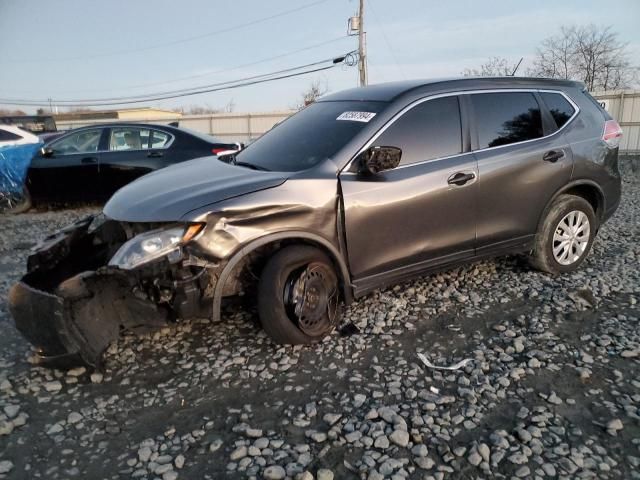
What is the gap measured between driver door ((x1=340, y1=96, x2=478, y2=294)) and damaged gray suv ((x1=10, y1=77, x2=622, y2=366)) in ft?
0.04

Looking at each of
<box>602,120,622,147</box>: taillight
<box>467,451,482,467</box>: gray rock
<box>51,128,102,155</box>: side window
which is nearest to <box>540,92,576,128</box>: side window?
<box>602,120,622,147</box>: taillight

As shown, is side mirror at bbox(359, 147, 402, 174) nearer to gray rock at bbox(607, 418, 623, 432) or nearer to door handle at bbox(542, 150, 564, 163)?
door handle at bbox(542, 150, 564, 163)

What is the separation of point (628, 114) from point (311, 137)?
1698cm

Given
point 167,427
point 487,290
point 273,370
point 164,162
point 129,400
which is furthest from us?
point 164,162

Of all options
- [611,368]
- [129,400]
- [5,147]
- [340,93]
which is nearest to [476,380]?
[611,368]

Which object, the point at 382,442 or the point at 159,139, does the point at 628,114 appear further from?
the point at 382,442

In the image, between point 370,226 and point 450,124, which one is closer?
point 370,226

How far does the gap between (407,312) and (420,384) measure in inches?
41.5

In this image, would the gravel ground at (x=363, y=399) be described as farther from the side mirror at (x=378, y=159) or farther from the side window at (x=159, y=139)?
the side window at (x=159, y=139)

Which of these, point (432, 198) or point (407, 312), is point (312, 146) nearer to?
point (432, 198)

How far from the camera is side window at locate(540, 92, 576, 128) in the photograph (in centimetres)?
436

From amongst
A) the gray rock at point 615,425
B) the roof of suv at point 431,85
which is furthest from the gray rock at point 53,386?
the gray rock at point 615,425

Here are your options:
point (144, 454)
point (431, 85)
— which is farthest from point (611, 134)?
point (144, 454)

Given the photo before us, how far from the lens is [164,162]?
8000 mm
